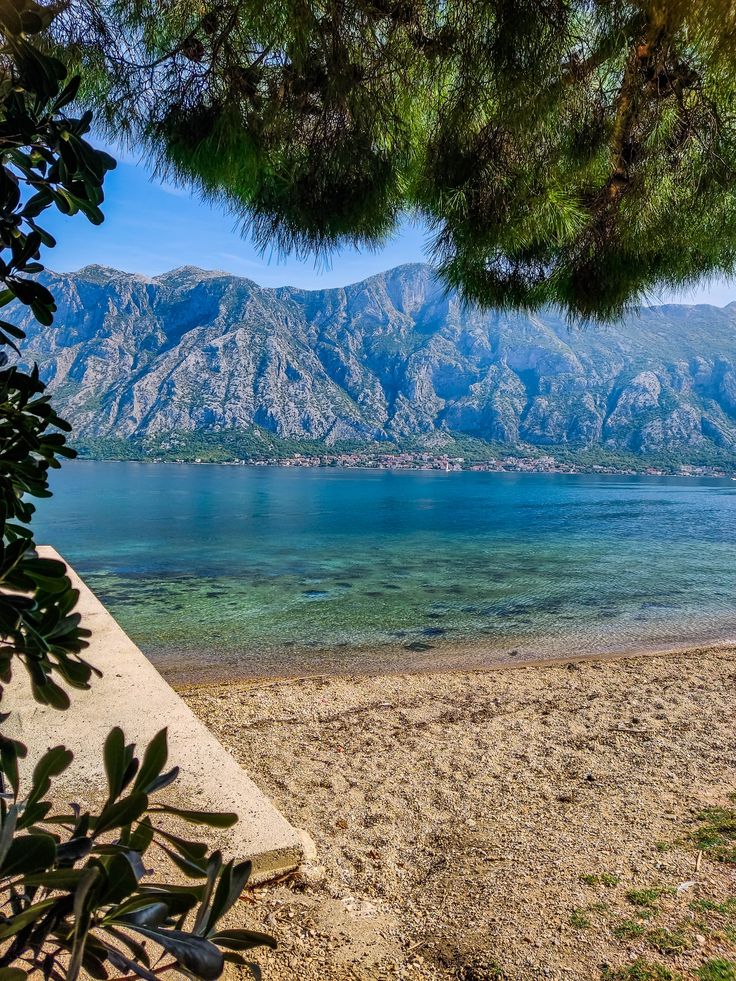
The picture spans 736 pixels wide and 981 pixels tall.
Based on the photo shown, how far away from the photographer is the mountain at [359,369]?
106 metres

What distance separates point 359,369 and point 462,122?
430ft

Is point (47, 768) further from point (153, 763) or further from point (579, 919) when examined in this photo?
point (579, 919)

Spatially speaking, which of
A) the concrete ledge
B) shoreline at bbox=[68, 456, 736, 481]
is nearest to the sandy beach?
the concrete ledge

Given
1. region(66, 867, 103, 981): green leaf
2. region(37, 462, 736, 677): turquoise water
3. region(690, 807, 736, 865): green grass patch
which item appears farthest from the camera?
region(37, 462, 736, 677): turquoise water

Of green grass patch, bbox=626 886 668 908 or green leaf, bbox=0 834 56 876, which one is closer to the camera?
green leaf, bbox=0 834 56 876

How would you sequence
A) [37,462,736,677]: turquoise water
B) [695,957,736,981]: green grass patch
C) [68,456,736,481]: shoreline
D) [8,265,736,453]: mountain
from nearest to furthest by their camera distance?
1. [695,957,736,981]: green grass patch
2. [37,462,736,677]: turquoise water
3. [68,456,736,481]: shoreline
4. [8,265,736,453]: mountain

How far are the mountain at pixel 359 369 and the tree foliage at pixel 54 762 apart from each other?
97392 mm

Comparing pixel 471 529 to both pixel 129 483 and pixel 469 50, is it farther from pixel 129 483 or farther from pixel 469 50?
pixel 129 483

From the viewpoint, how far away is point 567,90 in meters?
2.41

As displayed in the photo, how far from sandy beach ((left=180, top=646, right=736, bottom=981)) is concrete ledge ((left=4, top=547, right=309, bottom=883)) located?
173 millimetres

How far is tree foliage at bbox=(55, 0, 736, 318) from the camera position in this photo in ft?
7.21

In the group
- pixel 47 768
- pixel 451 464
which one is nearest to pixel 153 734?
pixel 47 768

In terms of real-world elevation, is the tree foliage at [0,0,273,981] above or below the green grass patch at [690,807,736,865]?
above

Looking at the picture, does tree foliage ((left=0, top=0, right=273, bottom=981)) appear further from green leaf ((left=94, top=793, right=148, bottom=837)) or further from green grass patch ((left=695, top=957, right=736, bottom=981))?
green grass patch ((left=695, top=957, right=736, bottom=981))
